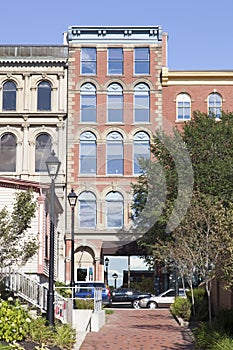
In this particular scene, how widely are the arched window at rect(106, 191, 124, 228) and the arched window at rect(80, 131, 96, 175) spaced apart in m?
2.10

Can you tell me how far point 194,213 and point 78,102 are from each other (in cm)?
2458

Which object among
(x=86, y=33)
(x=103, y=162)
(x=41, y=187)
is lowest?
(x=41, y=187)

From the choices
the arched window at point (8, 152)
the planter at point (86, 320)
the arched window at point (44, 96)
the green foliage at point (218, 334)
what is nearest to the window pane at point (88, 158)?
the arched window at point (44, 96)

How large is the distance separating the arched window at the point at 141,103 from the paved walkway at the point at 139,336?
21014mm

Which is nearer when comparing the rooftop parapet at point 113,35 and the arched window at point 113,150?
the arched window at point 113,150

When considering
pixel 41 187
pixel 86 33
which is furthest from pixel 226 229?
pixel 86 33

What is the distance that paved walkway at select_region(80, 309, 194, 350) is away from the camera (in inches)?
706

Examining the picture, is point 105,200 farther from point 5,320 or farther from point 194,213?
point 5,320

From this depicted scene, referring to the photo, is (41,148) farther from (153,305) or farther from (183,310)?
(183,310)

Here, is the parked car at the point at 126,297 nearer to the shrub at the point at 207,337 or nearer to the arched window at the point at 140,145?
the arched window at the point at 140,145

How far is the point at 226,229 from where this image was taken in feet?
59.9

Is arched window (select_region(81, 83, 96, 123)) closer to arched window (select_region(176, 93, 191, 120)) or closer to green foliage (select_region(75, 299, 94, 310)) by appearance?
arched window (select_region(176, 93, 191, 120))

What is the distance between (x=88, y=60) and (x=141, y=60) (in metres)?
3.74

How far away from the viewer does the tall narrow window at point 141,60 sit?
153ft
